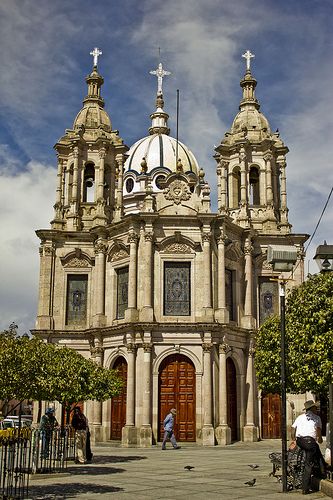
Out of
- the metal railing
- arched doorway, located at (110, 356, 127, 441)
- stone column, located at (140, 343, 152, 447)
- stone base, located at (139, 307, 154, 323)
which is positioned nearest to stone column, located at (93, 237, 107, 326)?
arched doorway, located at (110, 356, 127, 441)

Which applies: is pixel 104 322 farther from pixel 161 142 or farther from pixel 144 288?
pixel 161 142

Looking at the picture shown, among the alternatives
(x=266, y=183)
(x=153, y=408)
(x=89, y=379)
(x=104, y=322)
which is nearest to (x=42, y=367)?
(x=89, y=379)

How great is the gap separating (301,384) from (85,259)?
20.5 m

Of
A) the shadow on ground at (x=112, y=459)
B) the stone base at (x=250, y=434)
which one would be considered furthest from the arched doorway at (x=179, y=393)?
the shadow on ground at (x=112, y=459)

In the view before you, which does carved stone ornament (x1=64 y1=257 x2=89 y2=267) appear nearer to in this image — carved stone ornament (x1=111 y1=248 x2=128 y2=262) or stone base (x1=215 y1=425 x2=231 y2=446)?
carved stone ornament (x1=111 y1=248 x2=128 y2=262)

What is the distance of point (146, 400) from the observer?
31.8m

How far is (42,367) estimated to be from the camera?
15797 millimetres

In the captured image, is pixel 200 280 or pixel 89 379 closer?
pixel 89 379

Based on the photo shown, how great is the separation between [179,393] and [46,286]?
1011 cm

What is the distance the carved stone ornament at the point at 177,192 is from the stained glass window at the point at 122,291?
4.63 meters

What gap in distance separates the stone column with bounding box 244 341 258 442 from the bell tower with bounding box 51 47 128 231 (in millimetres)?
11667

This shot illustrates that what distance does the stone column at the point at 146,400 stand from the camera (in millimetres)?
30953

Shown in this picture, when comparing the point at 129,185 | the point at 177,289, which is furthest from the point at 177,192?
the point at 129,185

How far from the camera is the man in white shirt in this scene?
47.1ft
